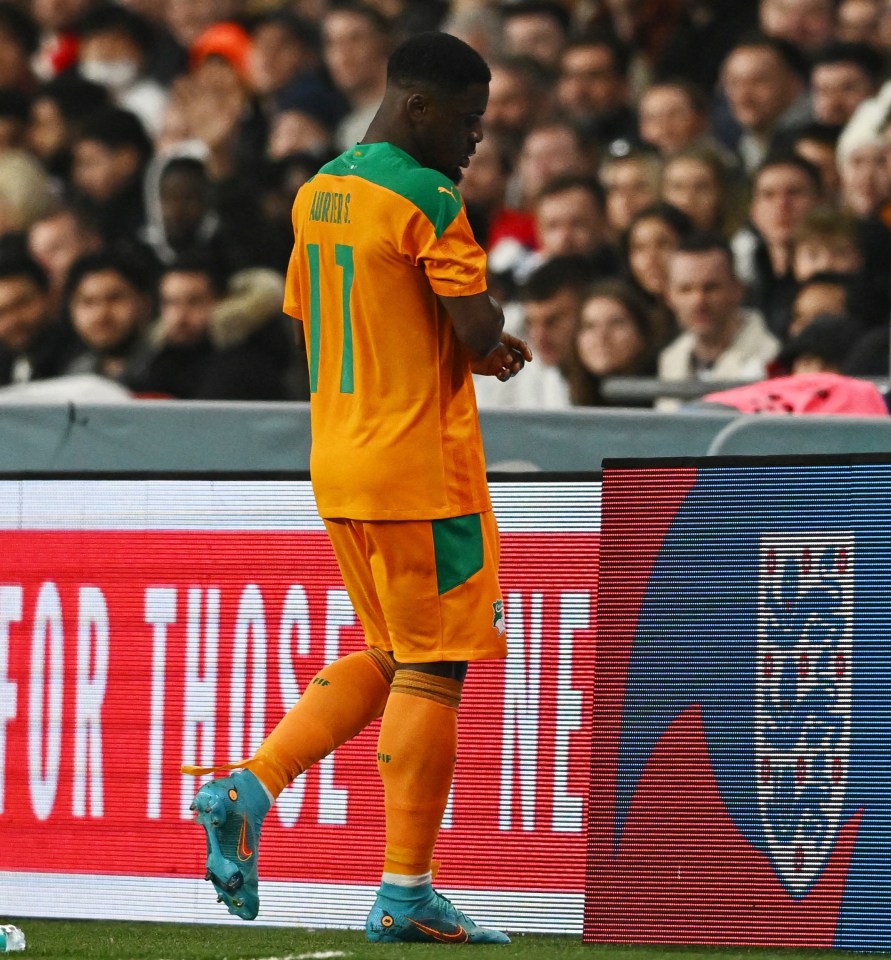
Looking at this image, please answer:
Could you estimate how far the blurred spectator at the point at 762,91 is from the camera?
35.0ft

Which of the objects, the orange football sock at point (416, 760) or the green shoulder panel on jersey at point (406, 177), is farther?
the orange football sock at point (416, 760)

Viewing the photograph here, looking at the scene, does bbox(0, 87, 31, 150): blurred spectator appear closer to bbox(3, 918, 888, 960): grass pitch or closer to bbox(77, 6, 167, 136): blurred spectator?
bbox(77, 6, 167, 136): blurred spectator

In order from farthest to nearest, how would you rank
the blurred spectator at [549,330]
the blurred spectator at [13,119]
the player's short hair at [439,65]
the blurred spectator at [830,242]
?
the blurred spectator at [13,119], the blurred spectator at [549,330], the blurred spectator at [830,242], the player's short hair at [439,65]

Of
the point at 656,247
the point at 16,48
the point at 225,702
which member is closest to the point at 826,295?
the point at 656,247

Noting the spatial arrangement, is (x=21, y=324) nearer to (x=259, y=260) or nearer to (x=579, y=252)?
(x=259, y=260)

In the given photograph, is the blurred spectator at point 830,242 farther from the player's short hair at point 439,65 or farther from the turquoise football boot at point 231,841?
the turquoise football boot at point 231,841

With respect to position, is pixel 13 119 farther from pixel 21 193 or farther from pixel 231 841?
pixel 231 841

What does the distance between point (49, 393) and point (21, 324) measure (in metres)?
2.31

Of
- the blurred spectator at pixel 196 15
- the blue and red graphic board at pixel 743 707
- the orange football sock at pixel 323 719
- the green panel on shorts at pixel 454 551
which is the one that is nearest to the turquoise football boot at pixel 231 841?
the orange football sock at pixel 323 719

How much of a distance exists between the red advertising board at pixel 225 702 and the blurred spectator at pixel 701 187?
4.74 meters

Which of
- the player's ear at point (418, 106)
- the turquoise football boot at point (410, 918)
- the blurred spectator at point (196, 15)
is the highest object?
the blurred spectator at point (196, 15)

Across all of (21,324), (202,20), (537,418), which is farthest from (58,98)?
(537,418)

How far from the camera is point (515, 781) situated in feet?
18.5

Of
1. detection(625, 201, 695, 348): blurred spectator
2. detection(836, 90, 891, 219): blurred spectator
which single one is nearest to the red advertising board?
detection(625, 201, 695, 348): blurred spectator
